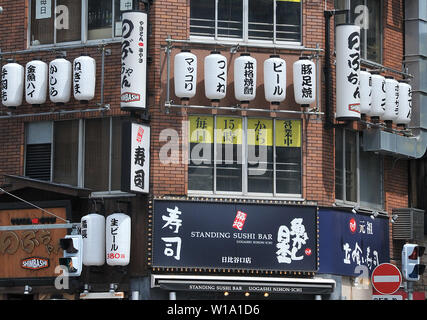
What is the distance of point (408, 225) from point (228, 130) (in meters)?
6.80

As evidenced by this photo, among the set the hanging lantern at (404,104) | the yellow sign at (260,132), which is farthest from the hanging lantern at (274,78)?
the hanging lantern at (404,104)

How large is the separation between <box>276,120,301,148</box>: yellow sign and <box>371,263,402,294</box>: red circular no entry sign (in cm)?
633

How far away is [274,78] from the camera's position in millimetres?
23984

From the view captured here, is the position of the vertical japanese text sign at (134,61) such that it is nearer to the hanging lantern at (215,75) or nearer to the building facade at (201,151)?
the building facade at (201,151)

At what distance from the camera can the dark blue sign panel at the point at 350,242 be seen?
971 inches

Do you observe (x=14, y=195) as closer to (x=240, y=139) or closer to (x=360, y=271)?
(x=240, y=139)

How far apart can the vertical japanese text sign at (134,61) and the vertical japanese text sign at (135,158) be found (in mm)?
637

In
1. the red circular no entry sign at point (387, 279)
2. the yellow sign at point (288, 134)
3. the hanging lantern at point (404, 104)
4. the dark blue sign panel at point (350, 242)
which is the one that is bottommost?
the red circular no entry sign at point (387, 279)

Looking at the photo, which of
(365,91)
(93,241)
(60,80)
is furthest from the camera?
(365,91)

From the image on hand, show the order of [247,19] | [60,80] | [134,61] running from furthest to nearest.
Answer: [247,19]
[60,80]
[134,61]

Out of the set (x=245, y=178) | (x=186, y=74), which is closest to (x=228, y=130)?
(x=245, y=178)

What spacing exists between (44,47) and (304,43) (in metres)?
7.42

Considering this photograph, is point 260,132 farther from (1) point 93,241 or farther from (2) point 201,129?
(1) point 93,241

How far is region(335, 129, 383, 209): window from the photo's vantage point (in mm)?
25859
